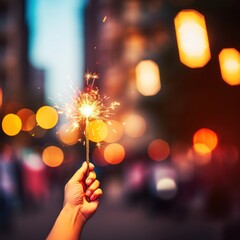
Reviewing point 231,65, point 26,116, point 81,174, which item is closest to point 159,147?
point 26,116

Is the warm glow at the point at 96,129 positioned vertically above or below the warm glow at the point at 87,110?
below

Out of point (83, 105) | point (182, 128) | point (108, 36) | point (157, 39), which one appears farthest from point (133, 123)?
point (83, 105)

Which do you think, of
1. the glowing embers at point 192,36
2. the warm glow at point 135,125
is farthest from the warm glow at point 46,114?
the warm glow at point 135,125

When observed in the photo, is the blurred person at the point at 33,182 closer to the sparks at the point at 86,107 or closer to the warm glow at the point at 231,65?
the warm glow at the point at 231,65

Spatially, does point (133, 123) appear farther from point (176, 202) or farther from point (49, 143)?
point (176, 202)

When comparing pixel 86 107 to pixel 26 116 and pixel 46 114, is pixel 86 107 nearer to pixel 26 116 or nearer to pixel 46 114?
pixel 46 114

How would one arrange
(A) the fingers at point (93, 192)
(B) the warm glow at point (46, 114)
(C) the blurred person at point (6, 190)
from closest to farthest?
(A) the fingers at point (93, 192), (B) the warm glow at point (46, 114), (C) the blurred person at point (6, 190)
